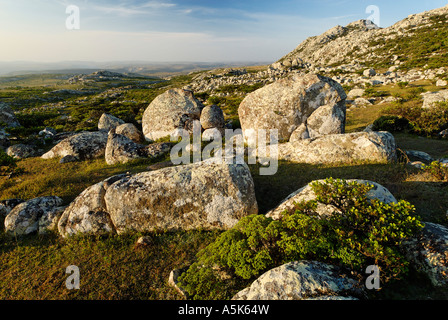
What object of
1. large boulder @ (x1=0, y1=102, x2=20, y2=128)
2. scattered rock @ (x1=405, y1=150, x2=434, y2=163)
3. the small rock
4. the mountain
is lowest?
scattered rock @ (x1=405, y1=150, x2=434, y2=163)

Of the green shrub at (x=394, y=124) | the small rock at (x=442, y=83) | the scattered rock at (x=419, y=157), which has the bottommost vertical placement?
the scattered rock at (x=419, y=157)

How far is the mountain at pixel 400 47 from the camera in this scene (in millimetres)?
59819

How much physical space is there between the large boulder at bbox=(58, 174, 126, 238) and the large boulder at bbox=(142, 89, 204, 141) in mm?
13942

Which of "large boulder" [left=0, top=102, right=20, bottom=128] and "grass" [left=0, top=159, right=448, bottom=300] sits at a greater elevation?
"large boulder" [left=0, top=102, right=20, bottom=128]

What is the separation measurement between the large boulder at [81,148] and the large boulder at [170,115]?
17.0ft

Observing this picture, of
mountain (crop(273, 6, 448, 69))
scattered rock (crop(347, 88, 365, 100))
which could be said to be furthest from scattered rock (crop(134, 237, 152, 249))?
mountain (crop(273, 6, 448, 69))

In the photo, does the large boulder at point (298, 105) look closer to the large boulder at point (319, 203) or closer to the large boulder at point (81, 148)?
the large boulder at point (319, 203)

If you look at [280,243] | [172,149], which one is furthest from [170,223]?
[172,149]

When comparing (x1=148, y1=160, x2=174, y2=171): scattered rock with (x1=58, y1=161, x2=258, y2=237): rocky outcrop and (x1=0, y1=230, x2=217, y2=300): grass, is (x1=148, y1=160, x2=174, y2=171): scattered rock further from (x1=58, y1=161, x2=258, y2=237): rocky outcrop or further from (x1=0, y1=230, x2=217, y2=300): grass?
(x1=0, y1=230, x2=217, y2=300): grass

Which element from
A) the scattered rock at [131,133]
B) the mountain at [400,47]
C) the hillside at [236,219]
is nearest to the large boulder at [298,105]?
the hillside at [236,219]

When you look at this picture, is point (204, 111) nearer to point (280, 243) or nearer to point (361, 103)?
point (280, 243)

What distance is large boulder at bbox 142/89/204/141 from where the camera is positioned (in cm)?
2334

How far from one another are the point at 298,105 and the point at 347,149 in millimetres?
7118

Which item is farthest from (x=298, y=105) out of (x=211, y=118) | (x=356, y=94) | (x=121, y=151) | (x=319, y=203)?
(x=356, y=94)
